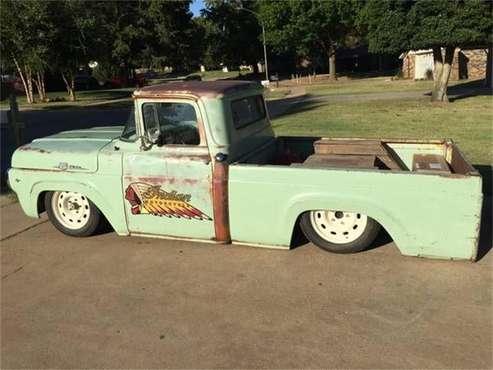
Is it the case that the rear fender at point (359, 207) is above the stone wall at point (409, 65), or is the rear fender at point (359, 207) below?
below

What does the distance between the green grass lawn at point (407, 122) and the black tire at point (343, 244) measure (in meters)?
4.44

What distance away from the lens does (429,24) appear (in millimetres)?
16484

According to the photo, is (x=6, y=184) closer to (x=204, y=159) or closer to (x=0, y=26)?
(x=204, y=159)

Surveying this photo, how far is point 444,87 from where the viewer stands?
60.8 ft

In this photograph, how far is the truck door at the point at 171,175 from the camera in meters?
4.81

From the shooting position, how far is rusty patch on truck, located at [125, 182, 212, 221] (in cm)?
490

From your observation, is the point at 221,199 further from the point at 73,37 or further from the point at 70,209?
the point at 73,37

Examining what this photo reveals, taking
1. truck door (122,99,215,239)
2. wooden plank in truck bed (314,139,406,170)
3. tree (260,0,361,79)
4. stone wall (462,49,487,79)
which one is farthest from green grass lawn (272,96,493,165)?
tree (260,0,361,79)

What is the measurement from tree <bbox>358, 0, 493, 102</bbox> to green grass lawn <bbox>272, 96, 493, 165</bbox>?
220 cm

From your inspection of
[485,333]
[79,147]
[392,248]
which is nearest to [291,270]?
[392,248]

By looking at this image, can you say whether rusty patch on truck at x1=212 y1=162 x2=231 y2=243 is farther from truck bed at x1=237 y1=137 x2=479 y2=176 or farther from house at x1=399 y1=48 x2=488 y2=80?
house at x1=399 y1=48 x2=488 y2=80

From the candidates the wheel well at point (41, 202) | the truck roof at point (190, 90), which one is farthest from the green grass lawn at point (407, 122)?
the wheel well at point (41, 202)

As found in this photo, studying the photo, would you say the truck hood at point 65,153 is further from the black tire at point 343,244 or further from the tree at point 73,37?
the tree at point 73,37

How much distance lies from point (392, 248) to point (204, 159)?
2092 mm
